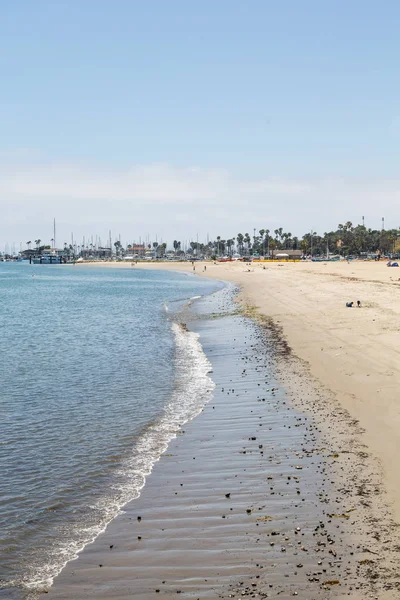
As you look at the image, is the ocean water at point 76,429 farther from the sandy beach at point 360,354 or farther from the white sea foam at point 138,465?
the sandy beach at point 360,354

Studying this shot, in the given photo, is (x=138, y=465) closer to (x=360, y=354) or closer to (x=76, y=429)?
(x=76, y=429)

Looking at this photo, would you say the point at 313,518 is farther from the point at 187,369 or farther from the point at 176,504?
the point at 187,369

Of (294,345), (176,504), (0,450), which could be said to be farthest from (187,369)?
(176,504)

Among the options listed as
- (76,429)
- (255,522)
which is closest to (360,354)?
(76,429)

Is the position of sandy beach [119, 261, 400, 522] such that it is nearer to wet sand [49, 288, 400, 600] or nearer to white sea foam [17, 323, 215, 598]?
wet sand [49, 288, 400, 600]

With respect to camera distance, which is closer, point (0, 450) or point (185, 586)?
point (185, 586)

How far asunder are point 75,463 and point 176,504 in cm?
322

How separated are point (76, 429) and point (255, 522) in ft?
22.3

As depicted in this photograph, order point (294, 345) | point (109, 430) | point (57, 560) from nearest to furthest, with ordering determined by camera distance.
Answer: point (57, 560) → point (109, 430) → point (294, 345)

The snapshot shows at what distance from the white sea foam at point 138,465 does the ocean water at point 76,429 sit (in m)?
0.02

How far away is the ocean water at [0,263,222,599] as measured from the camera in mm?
8617

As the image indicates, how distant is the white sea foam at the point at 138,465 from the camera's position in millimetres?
7807

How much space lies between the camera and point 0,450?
12633 millimetres

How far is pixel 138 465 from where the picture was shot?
11664 mm
